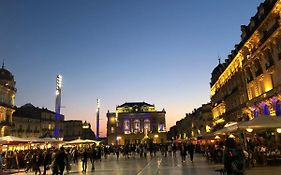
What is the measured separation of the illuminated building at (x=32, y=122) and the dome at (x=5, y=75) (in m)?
13.4

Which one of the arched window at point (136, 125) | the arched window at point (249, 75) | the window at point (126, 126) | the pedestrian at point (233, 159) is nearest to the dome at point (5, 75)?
the arched window at point (249, 75)

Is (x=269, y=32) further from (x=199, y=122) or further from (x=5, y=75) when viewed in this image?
(x=199, y=122)

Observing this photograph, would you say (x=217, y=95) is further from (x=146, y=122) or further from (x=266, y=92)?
(x=146, y=122)

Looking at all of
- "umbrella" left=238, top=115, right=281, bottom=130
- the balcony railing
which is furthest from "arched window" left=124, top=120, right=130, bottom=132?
"umbrella" left=238, top=115, right=281, bottom=130

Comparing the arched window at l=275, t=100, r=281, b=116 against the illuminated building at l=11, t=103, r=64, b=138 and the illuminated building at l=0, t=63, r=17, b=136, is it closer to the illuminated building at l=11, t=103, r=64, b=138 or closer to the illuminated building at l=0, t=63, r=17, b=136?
the illuminated building at l=0, t=63, r=17, b=136

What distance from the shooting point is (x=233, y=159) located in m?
7.82

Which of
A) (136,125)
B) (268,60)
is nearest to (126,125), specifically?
(136,125)

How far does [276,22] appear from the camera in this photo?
3106 cm

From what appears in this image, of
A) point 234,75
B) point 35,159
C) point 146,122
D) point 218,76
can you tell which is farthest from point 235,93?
point 146,122

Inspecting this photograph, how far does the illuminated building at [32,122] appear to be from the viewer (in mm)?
79875

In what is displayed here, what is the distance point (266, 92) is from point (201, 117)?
2738 inches

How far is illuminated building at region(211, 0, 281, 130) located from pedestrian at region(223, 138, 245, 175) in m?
25.5

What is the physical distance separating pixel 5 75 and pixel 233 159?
230 ft

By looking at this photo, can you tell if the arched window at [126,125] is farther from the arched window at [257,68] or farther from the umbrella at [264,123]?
the umbrella at [264,123]
